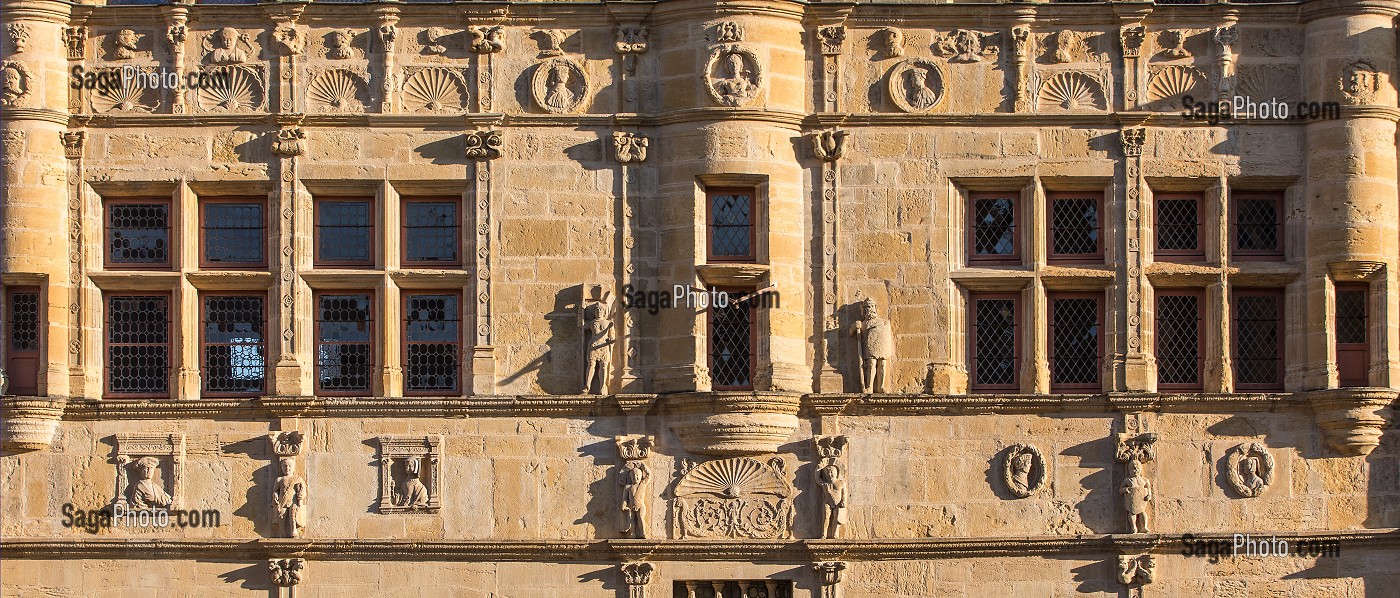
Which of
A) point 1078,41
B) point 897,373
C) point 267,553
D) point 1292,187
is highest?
point 1078,41

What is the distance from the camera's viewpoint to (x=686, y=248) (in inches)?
1001

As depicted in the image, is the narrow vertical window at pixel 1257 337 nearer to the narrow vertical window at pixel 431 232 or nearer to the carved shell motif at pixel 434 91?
the narrow vertical window at pixel 431 232

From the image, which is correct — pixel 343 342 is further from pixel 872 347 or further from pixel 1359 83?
pixel 1359 83

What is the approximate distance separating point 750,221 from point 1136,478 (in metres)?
4.92

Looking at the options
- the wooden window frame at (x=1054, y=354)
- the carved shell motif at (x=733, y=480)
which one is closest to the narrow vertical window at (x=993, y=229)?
the wooden window frame at (x=1054, y=354)

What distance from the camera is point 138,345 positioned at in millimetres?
25844

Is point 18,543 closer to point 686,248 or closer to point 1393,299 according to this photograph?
point 686,248

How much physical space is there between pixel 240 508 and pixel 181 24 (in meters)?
5.23

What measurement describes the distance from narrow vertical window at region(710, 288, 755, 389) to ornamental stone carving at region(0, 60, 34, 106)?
7.72 meters

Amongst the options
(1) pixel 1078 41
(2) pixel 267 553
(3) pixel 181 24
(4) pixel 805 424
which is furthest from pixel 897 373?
(3) pixel 181 24

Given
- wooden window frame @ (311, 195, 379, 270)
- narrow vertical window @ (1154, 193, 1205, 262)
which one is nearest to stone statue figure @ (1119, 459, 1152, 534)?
narrow vertical window @ (1154, 193, 1205, 262)

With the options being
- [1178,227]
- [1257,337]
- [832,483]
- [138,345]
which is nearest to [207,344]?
[138,345]

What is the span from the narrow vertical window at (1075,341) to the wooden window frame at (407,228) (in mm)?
6435

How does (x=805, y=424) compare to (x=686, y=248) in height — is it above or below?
below
